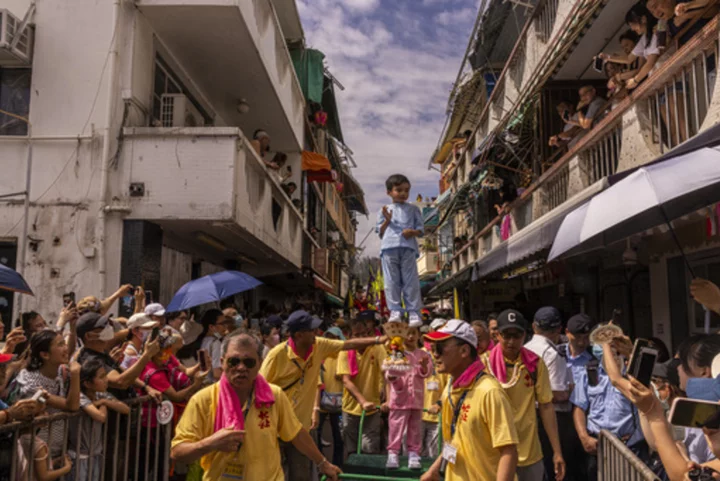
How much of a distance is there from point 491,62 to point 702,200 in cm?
1677

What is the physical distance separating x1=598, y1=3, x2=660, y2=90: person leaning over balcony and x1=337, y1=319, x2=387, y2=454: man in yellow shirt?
15.5ft

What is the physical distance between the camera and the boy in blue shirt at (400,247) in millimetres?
6074

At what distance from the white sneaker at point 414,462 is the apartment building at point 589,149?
3.21 meters

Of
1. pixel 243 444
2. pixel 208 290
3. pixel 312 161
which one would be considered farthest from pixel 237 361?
pixel 312 161

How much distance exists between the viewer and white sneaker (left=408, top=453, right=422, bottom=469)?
5824 mm

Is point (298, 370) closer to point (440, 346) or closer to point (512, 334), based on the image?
point (512, 334)

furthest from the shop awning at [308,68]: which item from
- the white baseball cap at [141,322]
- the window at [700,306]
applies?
Result: the white baseball cap at [141,322]

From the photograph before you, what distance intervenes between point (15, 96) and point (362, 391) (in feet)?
25.6

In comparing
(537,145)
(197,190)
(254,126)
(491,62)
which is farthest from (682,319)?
(491,62)

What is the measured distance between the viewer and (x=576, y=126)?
10609 millimetres

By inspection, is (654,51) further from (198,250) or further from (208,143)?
(198,250)

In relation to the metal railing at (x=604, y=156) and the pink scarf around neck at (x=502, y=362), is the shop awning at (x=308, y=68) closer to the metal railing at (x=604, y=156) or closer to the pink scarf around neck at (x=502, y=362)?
the metal railing at (x=604, y=156)

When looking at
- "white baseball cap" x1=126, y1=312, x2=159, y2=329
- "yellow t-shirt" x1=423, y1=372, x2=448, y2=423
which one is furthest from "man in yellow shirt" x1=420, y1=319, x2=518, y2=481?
"white baseball cap" x1=126, y1=312, x2=159, y2=329

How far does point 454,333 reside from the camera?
11.8 feet
